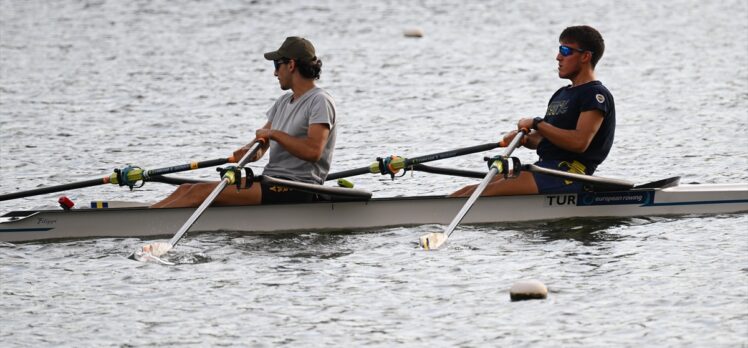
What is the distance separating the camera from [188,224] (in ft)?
40.0

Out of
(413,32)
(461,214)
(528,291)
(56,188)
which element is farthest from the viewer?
(413,32)

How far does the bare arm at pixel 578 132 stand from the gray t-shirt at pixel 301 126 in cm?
180

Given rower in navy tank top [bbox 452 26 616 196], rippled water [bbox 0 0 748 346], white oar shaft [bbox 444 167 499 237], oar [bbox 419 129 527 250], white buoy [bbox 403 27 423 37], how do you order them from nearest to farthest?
rippled water [bbox 0 0 748 346] → oar [bbox 419 129 527 250] → white oar shaft [bbox 444 167 499 237] → rower in navy tank top [bbox 452 26 616 196] → white buoy [bbox 403 27 423 37]

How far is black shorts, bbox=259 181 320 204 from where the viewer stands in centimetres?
1277

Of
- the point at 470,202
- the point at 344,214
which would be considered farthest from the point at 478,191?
the point at 344,214

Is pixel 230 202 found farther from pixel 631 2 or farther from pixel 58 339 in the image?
pixel 631 2

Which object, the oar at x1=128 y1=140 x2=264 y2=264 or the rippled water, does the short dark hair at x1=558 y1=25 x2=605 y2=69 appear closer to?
the rippled water

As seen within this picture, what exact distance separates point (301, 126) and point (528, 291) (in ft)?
9.21

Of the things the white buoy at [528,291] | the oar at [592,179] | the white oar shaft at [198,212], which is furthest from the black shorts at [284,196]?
the white buoy at [528,291]

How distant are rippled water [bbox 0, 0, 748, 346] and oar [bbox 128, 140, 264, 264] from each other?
0.10 meters

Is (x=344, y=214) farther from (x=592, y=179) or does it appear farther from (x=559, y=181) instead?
(x=592, y=179)

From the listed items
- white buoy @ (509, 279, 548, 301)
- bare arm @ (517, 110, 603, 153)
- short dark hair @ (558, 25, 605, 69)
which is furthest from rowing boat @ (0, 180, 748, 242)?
white buoy @ (509, 279, 548, 301)

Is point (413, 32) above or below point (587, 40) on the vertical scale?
above

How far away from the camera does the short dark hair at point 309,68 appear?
12383 mm
